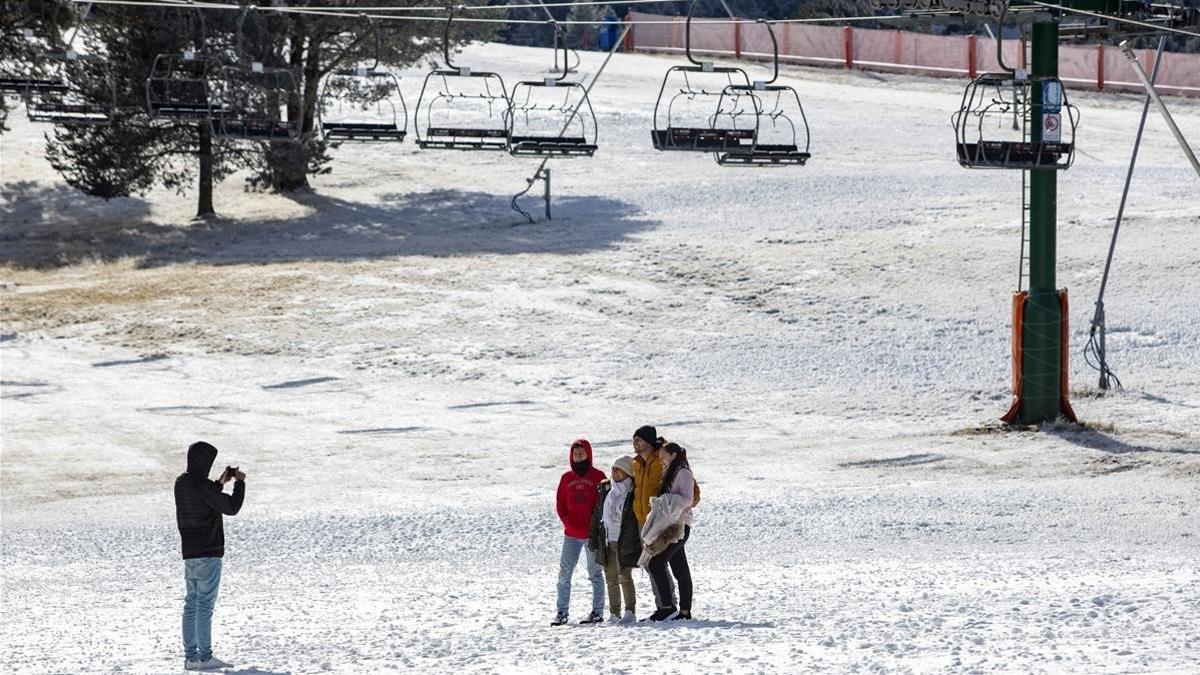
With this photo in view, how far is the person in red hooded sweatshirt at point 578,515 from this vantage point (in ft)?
39.3

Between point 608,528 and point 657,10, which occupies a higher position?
point 657,10

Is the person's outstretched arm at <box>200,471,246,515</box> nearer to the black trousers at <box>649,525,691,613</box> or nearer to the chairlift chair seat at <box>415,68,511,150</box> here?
the black trousers at <box>649,525,691,613</box>

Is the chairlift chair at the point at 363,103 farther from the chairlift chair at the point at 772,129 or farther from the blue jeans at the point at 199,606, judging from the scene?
the blue jeans at the point at 199,606

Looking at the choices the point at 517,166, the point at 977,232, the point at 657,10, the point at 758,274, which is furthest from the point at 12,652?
the point at 657,10

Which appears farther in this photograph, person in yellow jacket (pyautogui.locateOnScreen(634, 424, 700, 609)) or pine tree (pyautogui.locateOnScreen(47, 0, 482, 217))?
pine tree (pyautogui.locateOnScreen(47, 0, 482, 217))

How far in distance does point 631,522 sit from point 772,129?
116 feet

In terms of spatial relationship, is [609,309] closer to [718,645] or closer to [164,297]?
[164,297]

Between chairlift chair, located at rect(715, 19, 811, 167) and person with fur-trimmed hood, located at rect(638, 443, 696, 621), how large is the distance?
611 centimetres

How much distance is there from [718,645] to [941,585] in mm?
3065

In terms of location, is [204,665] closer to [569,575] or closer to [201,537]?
[201,537]

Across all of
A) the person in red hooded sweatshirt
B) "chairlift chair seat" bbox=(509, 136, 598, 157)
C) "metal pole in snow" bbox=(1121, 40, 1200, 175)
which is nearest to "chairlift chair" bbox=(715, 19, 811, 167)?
"chairlift chair seat" bbox=(509, 136, 598, 157)

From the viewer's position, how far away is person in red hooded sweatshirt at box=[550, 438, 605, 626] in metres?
12.0

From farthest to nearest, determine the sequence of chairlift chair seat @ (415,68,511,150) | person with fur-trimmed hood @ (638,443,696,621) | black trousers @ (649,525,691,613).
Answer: chairlift chair seat @ (415,68,511,150), black trousers @ (649,525,691,613), person with fur-trimmed hood @ (638,443,696,621)

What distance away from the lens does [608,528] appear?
11.9m
